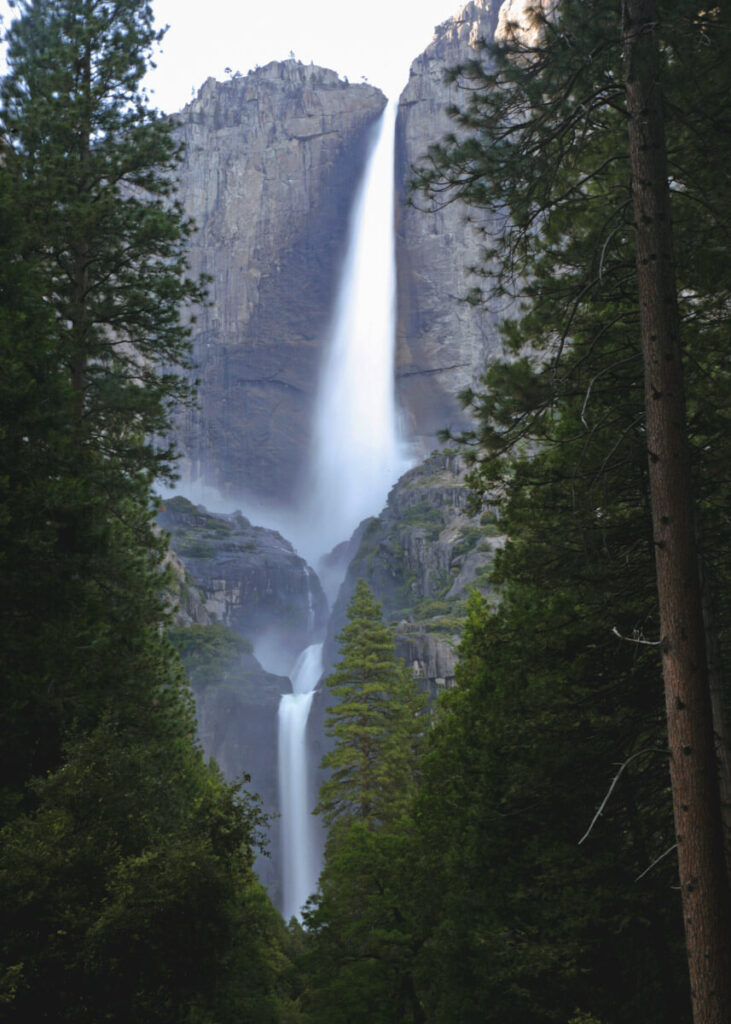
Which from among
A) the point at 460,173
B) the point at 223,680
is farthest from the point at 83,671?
the point at 223,680

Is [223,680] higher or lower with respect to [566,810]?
higher

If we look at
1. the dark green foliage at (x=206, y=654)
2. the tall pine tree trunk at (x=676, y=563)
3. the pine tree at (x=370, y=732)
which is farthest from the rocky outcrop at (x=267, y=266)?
the tall pine tree trunk at (x=676, y=563)

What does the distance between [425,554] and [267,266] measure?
62.0 meters

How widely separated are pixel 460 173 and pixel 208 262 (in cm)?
12233

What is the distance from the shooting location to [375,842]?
1620 centimetres

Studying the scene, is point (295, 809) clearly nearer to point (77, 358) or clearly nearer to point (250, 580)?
point (250, 580)

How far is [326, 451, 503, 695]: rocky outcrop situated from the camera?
2611 inches

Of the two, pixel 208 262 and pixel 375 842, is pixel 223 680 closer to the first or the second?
pixel 375 842

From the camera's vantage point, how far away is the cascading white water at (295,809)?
55062 millimetres

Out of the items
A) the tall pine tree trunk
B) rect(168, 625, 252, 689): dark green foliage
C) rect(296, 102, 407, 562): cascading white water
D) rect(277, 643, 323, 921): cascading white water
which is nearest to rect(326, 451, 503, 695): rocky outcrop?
rect(277, 643, 323, 921): cascading white water

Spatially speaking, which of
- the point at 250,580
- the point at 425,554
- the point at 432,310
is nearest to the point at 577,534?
the point at 425,554

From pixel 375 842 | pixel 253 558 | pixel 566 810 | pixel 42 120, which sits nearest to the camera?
pixel 566 810

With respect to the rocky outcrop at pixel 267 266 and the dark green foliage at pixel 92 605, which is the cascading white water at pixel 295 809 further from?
the rocky outcrop at pixel 267 266

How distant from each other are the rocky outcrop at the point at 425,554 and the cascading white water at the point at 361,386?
1088 inches
